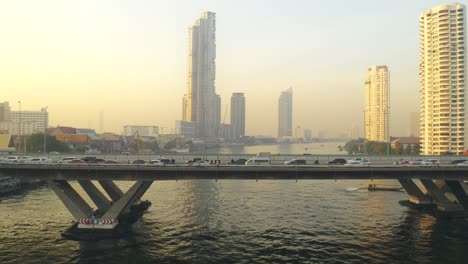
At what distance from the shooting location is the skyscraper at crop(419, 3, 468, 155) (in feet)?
572

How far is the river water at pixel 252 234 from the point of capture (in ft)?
124

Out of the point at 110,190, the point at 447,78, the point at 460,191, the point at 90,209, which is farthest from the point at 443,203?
the point at 447,78

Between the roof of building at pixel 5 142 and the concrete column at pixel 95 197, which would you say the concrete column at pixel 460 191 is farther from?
the roof of building at pixel 5 142

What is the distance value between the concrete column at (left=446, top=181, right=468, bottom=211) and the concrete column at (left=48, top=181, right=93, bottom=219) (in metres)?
53.4

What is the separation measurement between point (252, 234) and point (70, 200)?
24.1m

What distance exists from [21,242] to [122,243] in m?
12.1

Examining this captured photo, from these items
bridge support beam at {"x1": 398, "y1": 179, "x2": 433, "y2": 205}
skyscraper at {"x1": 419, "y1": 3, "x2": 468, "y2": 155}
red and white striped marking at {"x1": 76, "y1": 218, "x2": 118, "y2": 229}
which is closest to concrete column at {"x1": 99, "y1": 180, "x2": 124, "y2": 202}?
red and white striped marking at {"x1": 76, "y1": 218, "x2": 118, "y2": 229}

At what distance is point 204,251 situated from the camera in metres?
39.5

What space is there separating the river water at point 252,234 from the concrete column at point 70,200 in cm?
395

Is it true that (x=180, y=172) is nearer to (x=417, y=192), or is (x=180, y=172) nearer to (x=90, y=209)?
(x=90, y=209)

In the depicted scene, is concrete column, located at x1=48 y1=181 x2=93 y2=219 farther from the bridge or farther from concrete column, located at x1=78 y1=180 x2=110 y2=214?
concrete column, located at x1=78 y1=180 x2=110 y2=214

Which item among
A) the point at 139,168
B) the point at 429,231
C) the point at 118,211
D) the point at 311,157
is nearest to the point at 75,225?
the point at 118,211

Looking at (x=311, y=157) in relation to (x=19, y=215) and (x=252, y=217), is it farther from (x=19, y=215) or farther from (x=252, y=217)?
(x=19, y=215)

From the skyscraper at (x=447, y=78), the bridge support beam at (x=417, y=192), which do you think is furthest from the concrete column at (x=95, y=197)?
the skyscraper at (x=447, y=78)
